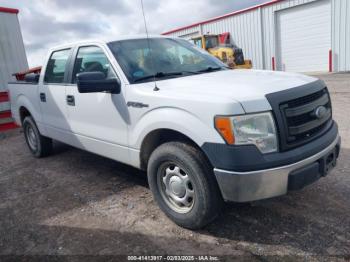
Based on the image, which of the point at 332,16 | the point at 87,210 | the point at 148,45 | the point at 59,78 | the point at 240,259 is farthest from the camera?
the point at 332,16

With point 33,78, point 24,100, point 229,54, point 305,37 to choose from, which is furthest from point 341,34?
point 24,100

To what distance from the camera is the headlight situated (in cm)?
247

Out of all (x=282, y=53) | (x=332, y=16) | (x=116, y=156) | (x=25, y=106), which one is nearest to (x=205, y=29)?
(x=282, y=53)

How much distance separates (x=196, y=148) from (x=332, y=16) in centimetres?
1666

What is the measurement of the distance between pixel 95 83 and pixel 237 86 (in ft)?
4.63

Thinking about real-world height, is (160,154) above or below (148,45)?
below

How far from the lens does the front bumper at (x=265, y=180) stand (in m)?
2.48

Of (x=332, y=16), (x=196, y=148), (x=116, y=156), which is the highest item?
(x=332, y=16)

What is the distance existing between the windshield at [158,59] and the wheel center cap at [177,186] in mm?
1079

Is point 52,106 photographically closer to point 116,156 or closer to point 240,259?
point 116,156

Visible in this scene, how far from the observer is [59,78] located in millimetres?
4594

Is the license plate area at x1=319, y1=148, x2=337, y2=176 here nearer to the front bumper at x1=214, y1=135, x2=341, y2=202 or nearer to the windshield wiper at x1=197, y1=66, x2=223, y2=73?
the front bumper at x1=214, y1=135, x2=341, y2=202

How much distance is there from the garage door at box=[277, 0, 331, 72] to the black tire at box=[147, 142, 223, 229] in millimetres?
16831

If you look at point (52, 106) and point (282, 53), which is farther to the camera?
point (282, 53)
